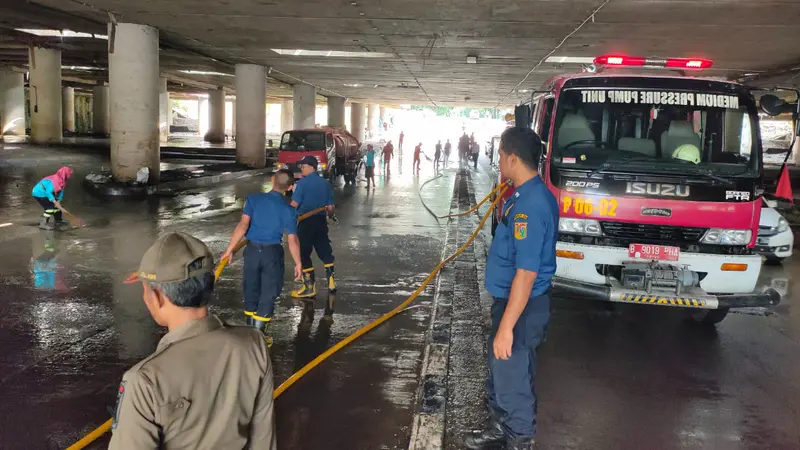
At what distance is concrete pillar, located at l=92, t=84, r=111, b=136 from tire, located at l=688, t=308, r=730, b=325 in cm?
5309

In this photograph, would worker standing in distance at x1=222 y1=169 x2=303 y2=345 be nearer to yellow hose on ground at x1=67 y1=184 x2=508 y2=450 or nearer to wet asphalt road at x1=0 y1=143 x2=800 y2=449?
yellow hose on ground at x1=67 y1=184 x2=508 y2=450

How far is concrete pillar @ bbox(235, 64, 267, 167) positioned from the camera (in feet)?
88.4

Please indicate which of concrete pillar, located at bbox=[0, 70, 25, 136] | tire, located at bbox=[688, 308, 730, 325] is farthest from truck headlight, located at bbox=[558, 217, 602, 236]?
concrete pillar, located at bbox=[0, 70, 25, 136]

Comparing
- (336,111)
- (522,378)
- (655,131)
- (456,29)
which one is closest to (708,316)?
(655,131)

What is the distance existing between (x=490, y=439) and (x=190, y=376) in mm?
2916

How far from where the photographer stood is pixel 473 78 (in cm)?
2972

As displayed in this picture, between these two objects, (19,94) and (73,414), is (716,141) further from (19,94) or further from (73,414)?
(19,94)

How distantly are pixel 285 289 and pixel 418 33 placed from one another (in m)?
11.1

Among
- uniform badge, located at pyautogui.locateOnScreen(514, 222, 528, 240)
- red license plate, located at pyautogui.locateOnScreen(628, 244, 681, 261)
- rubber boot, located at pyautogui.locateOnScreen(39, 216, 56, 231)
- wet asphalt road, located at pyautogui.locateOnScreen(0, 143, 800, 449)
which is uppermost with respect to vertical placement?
uniform badge, located at pyautogui.locateOnScreen(514, 222, 528, 240)

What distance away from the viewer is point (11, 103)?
41.4 meters

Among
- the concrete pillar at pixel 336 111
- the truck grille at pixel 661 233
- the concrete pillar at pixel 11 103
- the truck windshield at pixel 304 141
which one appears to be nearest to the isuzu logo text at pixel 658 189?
the truck grille at pixel 661 233

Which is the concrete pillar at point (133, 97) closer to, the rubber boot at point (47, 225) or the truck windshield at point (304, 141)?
the truck windshield at point (304, 141)

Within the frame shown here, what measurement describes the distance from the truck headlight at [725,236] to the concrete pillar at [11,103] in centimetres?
4536

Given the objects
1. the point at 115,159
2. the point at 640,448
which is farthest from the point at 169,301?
the point at 115,159
